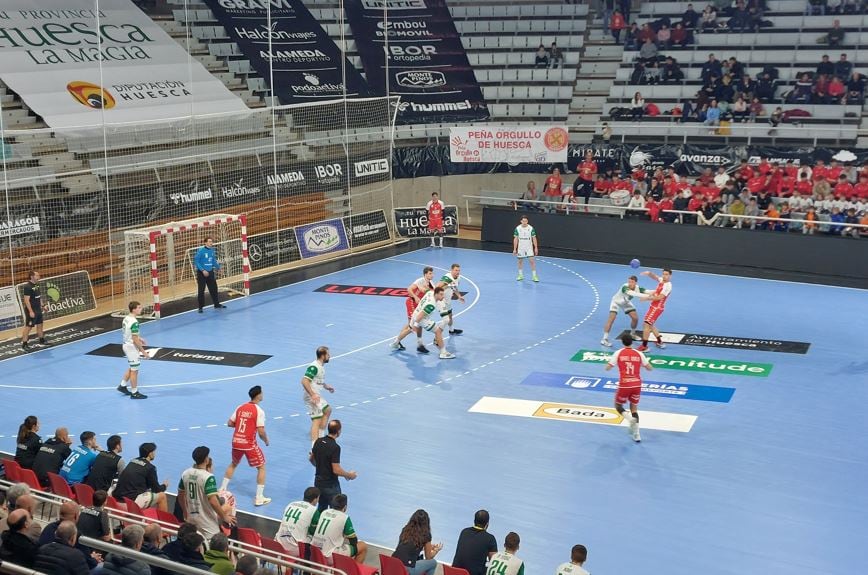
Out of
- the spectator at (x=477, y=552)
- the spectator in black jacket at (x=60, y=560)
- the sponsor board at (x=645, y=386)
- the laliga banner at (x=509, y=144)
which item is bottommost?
the sponsor board at (x=645, y=386)

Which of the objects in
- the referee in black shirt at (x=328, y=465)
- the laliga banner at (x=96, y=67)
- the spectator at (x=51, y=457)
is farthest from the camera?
the laliga banner at (x=96, y=67)

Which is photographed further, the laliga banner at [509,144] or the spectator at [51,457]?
the laliga banner at [509,144]

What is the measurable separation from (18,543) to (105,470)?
4.14m

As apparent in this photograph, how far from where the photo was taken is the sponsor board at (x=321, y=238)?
3544 cm

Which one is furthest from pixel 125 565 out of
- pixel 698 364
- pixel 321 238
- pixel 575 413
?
pixel 321 238

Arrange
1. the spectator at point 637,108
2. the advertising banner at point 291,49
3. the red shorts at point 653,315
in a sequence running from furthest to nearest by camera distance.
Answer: the advertising banner at point 291,49, the spectator at point 637,108, the red shorts at point 653,315

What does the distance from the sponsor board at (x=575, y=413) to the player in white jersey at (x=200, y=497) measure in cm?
763

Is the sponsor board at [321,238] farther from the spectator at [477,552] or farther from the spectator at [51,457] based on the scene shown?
Result: the spectator at [477,552]

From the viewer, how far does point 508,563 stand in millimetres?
12617

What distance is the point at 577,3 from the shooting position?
46969 mm

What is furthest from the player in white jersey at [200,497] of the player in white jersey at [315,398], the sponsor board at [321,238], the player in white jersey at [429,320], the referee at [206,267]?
the sponsor board at [321,238]

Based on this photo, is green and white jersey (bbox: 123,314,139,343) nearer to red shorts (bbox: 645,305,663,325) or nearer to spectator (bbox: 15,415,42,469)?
spectator (bbox: 15,415,42,469)

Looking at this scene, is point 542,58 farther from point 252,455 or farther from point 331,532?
point 331,532

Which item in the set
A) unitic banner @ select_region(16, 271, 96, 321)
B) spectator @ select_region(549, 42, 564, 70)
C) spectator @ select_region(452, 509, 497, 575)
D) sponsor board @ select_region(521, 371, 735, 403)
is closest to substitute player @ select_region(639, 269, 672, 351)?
sponsor board @ select_region(521, 371, 735, 403)
